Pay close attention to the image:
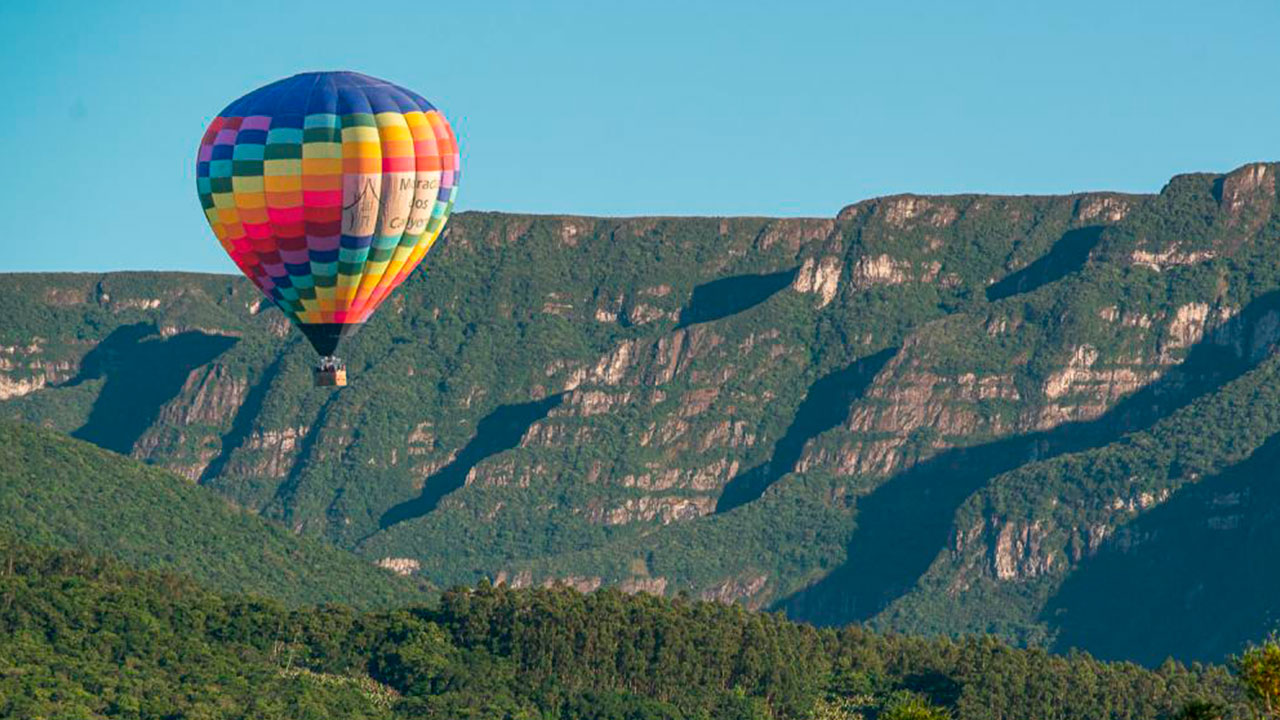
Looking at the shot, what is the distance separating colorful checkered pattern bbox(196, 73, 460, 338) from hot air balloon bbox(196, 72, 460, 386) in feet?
0.14

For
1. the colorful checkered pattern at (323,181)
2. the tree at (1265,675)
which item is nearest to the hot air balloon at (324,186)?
the colorful checkered pattern at (323,181)

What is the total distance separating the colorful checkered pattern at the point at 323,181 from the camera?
577ft

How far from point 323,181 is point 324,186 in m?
0.21

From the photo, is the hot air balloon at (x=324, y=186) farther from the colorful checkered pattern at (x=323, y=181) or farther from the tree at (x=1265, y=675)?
the tree at (x=1265, y=675)

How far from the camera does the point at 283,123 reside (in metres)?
176

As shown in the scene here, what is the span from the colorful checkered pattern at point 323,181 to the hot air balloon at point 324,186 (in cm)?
4

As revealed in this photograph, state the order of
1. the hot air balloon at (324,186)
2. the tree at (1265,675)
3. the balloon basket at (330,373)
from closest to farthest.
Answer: the tree at (1265,675) → the balloon basket at (330,373) → the hot air balloon at (324,186)

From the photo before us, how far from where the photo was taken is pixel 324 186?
17588 centimetres

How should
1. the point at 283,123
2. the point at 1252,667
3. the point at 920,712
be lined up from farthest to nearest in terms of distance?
the point at 283,123, the point at 920,712, the point at 1252,667

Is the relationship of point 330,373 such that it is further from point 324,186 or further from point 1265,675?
point 1265,675

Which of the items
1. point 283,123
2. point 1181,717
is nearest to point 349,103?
point 283,123

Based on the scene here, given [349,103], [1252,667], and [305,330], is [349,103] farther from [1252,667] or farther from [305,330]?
[1252,667]

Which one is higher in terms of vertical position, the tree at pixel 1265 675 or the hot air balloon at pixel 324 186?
the hot air balloon at pixel 324 186

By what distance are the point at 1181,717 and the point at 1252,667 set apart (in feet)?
14.8
